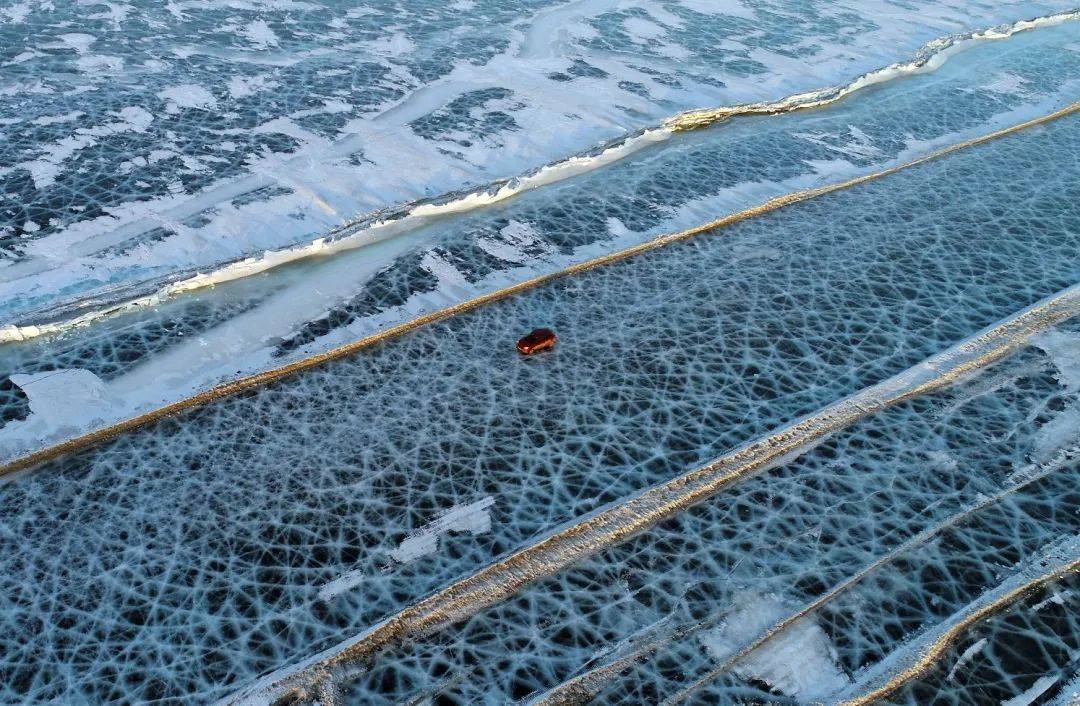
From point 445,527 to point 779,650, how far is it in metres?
2.11

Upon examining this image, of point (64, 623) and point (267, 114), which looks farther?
point (267, 114)

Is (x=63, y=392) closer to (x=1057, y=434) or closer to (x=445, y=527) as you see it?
(x=445, y=527)

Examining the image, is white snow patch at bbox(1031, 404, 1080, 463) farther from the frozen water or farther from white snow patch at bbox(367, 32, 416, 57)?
white snow patch at bbox(367, 32, 416, 57)

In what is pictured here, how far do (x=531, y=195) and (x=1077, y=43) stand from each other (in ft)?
35.8

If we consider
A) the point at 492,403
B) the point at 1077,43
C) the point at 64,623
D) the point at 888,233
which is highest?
the point at 1077,43

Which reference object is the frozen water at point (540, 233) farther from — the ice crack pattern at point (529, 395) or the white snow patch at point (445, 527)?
the white snow patch at point (445, 527)

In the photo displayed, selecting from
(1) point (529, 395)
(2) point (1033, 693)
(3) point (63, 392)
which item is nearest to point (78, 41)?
(3) point (63, 392)

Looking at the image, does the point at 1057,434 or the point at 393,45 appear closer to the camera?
the point at 1057,434

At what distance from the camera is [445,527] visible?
538 cm

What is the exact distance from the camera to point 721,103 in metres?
11.2

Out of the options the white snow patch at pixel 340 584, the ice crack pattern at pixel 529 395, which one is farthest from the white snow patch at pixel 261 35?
the white snow patch at pixel 340 584

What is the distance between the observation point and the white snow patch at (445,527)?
5227 millimetres

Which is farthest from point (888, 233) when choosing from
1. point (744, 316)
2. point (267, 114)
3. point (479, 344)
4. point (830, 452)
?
point (267, 114)

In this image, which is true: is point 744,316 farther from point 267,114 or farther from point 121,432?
point 267,114
